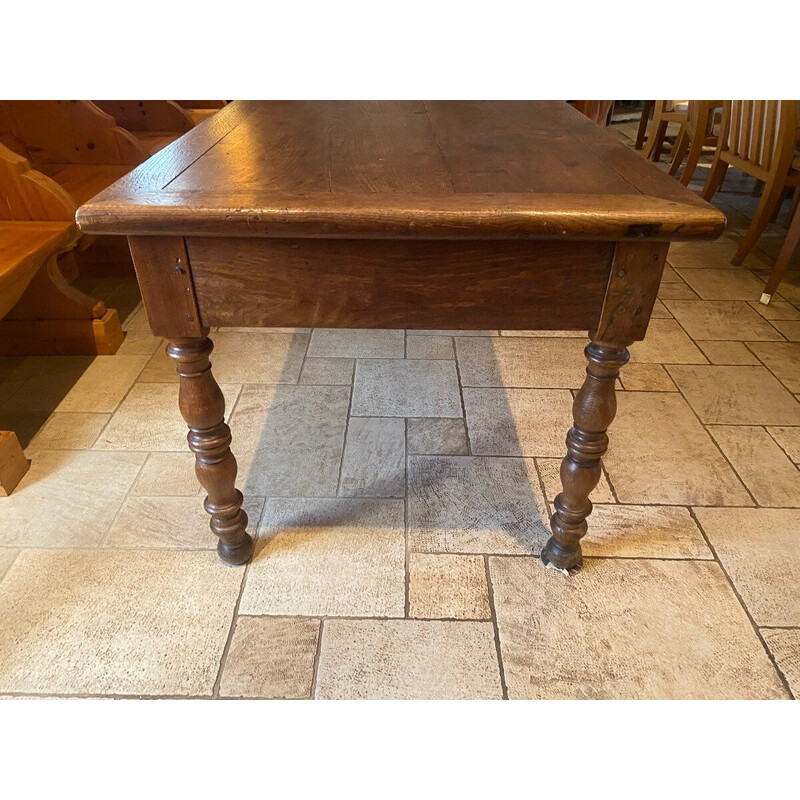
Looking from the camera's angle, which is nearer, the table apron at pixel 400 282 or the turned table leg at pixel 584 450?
the table apron at pixel 400 282

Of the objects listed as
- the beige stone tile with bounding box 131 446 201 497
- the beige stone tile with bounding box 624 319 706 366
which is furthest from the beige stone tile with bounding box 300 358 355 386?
the beige stone tile with bounding box 624 319 706 366

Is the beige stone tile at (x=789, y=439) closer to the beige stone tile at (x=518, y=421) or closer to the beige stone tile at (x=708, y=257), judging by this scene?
the beige stone tile at (x=518, y=421)

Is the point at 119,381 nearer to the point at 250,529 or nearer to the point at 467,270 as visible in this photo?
the point at 250,529

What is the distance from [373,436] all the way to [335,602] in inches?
22.1

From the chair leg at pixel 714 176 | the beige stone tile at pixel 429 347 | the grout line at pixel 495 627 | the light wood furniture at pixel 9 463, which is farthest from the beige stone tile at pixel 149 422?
the chair leg at pixel 714 176

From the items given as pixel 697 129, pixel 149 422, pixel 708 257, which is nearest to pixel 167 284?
pixel 149 422

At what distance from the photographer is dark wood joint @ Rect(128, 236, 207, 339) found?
0.86 meters

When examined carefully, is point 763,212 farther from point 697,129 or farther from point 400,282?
point 400,282

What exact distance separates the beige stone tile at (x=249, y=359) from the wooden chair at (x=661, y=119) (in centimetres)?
302

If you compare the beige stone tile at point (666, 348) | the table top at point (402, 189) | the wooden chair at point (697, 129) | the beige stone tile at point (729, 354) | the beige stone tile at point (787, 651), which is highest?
the table top at point (402, 189)

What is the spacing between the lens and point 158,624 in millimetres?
1119

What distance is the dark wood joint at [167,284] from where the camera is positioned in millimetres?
862

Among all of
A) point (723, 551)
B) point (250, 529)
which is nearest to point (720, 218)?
point (723, 551)

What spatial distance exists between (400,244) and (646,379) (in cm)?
132
